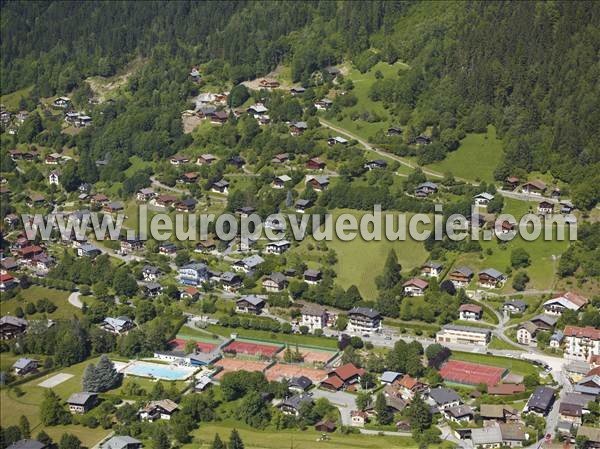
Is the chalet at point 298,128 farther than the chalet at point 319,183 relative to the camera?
Yes

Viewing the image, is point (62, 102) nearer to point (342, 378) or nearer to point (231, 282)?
point (231, 282)

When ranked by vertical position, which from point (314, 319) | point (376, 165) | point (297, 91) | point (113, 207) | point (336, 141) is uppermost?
point (297, 91)

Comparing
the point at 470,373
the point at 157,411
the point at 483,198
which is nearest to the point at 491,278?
the point at 483,198

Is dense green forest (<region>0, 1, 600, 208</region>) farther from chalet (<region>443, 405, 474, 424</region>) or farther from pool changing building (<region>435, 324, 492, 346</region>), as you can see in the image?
chalet (<region>443, 405, 474, 424</region>)

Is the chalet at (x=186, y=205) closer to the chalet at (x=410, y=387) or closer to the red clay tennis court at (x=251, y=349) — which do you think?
the red clay tennis court at (x=251, y=349)

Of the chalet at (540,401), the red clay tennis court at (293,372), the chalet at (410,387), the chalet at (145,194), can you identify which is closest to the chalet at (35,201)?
the chalet at (145,194)

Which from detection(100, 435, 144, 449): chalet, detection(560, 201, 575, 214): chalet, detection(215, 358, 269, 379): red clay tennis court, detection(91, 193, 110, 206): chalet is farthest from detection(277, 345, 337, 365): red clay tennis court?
detection(91, 193, 110, 206): chalet
